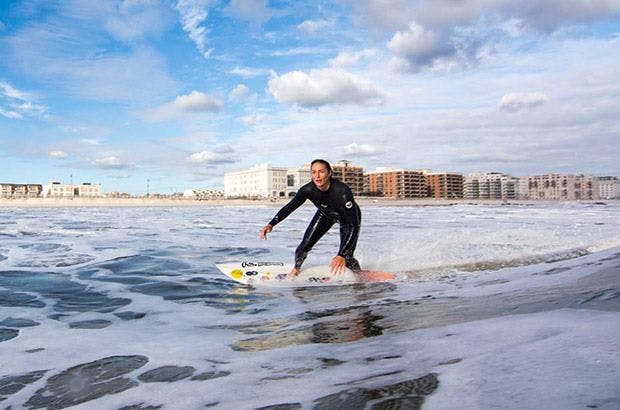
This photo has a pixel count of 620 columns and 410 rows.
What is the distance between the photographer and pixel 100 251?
40.3 feet

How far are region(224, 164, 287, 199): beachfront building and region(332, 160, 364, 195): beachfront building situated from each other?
20948 mm

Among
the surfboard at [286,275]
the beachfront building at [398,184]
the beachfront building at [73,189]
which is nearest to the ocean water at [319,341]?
the surfboard at [286,275]

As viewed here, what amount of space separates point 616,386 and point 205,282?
21.8ft

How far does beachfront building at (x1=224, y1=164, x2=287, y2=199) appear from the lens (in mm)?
165875

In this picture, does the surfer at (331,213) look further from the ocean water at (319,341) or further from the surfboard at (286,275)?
the ocean water at (319,341)

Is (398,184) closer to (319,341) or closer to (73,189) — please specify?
(73,189)

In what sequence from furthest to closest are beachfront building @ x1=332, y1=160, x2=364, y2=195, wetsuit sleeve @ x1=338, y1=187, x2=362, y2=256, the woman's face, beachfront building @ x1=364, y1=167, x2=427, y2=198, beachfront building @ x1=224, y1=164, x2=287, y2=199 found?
beachfront building @ x1=364, y1=167, x2=427, y2=198 → beachfront building @ x1=332, y1=160, x2=364, y2=195 → beachfront building @ x1=224, y1=164, x2=287, y2=199 → wetsuit sleeve @ x1=338, y1=187, x2=362, y2=256 → the woman's face

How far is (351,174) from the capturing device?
176 meters

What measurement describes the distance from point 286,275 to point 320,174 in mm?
1926

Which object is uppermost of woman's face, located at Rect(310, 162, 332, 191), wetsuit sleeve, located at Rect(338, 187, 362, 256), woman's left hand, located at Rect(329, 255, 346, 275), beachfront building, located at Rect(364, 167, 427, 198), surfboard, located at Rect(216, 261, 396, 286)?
beachfront building, located at Rect(364, 167, 427, 198)

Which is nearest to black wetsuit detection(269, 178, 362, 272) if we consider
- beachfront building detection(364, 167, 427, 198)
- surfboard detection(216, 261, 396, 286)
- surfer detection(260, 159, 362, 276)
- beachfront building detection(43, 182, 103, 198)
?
surfer detection(260, 159, 362, 276)

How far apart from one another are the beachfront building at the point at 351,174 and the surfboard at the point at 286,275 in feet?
533

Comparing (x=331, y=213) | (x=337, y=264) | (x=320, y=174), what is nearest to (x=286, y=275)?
(x=337, y=264)

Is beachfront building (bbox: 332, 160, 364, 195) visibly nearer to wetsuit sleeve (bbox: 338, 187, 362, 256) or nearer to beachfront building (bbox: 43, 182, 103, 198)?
beachfront building (bbox: 43, 182, 103, 198)
